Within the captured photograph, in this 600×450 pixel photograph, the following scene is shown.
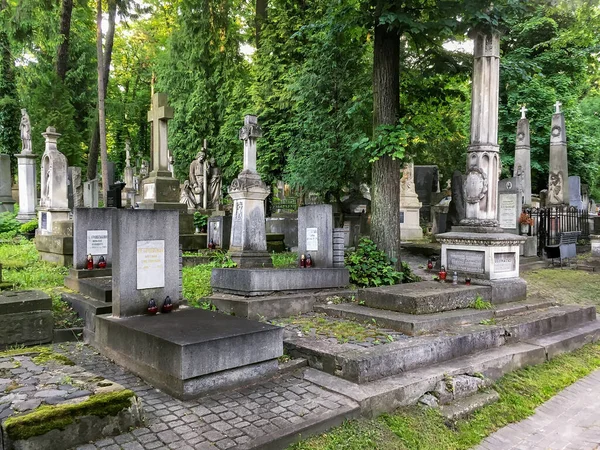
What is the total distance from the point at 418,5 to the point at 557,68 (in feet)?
66.7

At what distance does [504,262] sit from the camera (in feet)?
25.2

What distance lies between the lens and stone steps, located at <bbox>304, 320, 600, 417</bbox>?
3953 mm

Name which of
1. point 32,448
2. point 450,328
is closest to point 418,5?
point 450,328

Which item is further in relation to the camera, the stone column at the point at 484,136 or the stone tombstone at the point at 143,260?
the stone column at the point at 484,136

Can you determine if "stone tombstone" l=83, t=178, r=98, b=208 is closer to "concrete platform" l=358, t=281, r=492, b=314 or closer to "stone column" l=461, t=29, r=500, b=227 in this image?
"concrete platform" l=358, t=281, r=492, b=314

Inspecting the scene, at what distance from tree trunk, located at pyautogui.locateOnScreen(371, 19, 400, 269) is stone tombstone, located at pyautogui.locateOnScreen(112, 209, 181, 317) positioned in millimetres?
4631

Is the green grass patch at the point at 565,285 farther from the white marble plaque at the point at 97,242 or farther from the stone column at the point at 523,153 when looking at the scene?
the white marble plaque at the point at 97,242

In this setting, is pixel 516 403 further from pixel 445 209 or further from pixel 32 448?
pixel 445 209

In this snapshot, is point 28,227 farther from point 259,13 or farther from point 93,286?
point 259,13

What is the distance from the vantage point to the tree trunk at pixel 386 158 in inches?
337

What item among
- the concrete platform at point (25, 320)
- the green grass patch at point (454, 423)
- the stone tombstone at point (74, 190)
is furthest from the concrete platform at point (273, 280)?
the stone tombstone at point (74, 190)

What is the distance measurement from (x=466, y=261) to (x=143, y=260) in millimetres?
5438

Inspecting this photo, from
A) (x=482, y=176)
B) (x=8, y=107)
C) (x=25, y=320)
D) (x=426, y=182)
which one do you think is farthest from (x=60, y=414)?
(x=426, y=182)

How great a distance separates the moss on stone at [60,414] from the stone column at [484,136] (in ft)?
21.9
